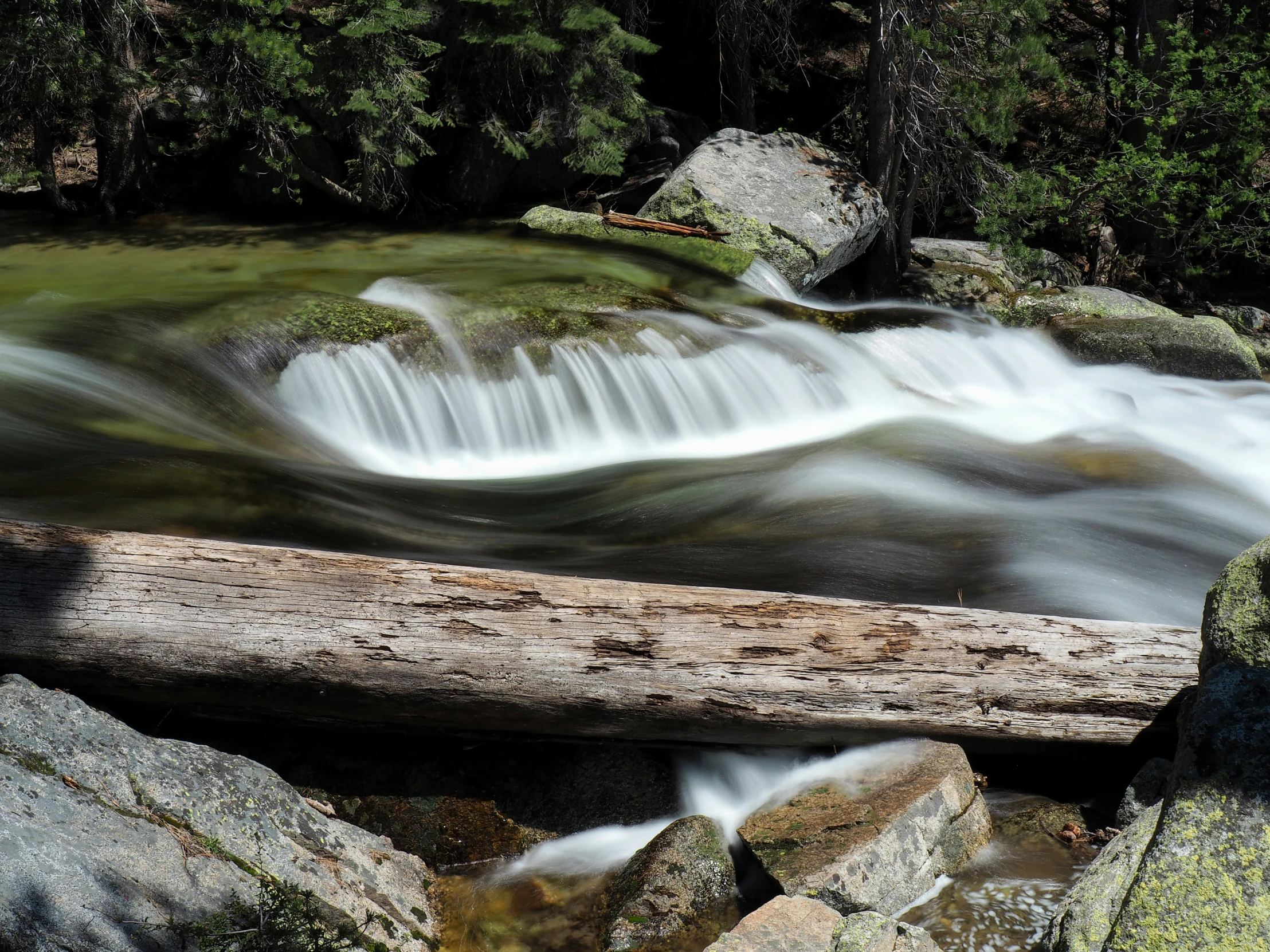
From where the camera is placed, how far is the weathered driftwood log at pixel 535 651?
3.37 m

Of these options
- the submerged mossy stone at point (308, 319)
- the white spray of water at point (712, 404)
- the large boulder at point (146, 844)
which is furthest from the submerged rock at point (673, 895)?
the submerged mossy stone at point (308, 319)

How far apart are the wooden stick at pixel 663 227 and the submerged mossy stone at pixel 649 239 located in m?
0.07

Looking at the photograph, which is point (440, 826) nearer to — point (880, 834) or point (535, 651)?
point (535, 651)

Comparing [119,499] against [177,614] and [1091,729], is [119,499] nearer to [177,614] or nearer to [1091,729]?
[177,614]

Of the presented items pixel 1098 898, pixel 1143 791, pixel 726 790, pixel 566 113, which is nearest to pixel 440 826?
pixel 726 790

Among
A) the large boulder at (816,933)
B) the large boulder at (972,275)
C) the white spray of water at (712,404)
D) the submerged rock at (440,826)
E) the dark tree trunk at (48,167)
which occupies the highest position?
the dark tree trunk at (48,167)

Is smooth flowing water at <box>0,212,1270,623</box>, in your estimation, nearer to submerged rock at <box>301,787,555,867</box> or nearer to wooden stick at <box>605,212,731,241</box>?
wooden stick at <box>605,212,731,241</box>

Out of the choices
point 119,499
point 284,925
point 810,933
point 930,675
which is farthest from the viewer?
point 119,499

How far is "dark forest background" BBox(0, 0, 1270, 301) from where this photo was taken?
951 cm

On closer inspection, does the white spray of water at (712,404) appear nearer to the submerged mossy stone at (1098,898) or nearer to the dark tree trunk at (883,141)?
the dark tree trunk at (883,141)

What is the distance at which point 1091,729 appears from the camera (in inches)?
143

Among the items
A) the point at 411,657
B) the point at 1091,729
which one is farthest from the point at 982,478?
the point at 411,657

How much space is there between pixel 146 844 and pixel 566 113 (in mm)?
9307

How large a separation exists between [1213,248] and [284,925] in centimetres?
1204
